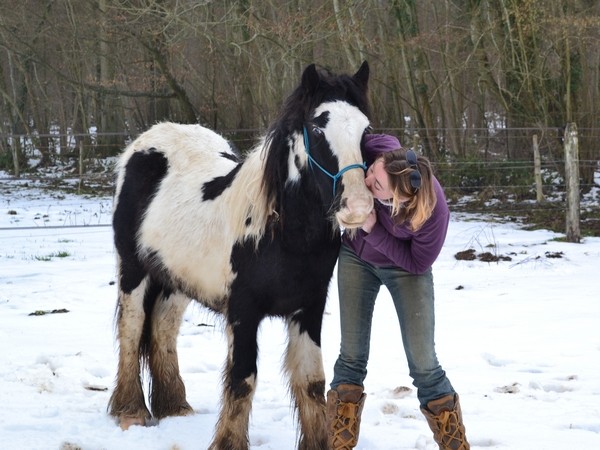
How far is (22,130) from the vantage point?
2600cm

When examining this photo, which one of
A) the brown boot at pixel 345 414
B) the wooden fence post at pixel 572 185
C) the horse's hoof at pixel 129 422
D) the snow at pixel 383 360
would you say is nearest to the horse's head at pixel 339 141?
the brown boot at pixel 345 414

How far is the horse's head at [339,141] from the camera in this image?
2.76m

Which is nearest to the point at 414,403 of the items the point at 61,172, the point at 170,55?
the point at 170,55

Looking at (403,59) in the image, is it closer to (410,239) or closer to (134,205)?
(134,205)

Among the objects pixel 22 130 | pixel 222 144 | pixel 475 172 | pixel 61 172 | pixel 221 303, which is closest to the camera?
pixel 221 303

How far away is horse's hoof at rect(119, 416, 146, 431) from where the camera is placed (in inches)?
156

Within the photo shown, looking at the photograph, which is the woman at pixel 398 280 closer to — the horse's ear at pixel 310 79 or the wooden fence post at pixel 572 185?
the horse's ear at pixel 310 79

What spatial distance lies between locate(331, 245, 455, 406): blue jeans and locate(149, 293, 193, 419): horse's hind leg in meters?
1.19

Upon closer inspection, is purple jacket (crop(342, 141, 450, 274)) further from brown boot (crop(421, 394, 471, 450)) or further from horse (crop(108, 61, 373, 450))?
brown boot (crop(421, 394, 471, 450))

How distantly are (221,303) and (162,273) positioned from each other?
0.61 m

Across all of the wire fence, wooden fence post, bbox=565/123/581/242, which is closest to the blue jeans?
wooden fence post, bbox=565/123/581/242

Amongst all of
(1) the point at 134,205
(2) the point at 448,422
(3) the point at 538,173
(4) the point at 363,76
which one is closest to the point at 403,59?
(3) the point at 538,173

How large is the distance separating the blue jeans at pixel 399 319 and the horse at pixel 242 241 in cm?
14

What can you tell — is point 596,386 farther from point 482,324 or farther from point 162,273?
point 162,273
